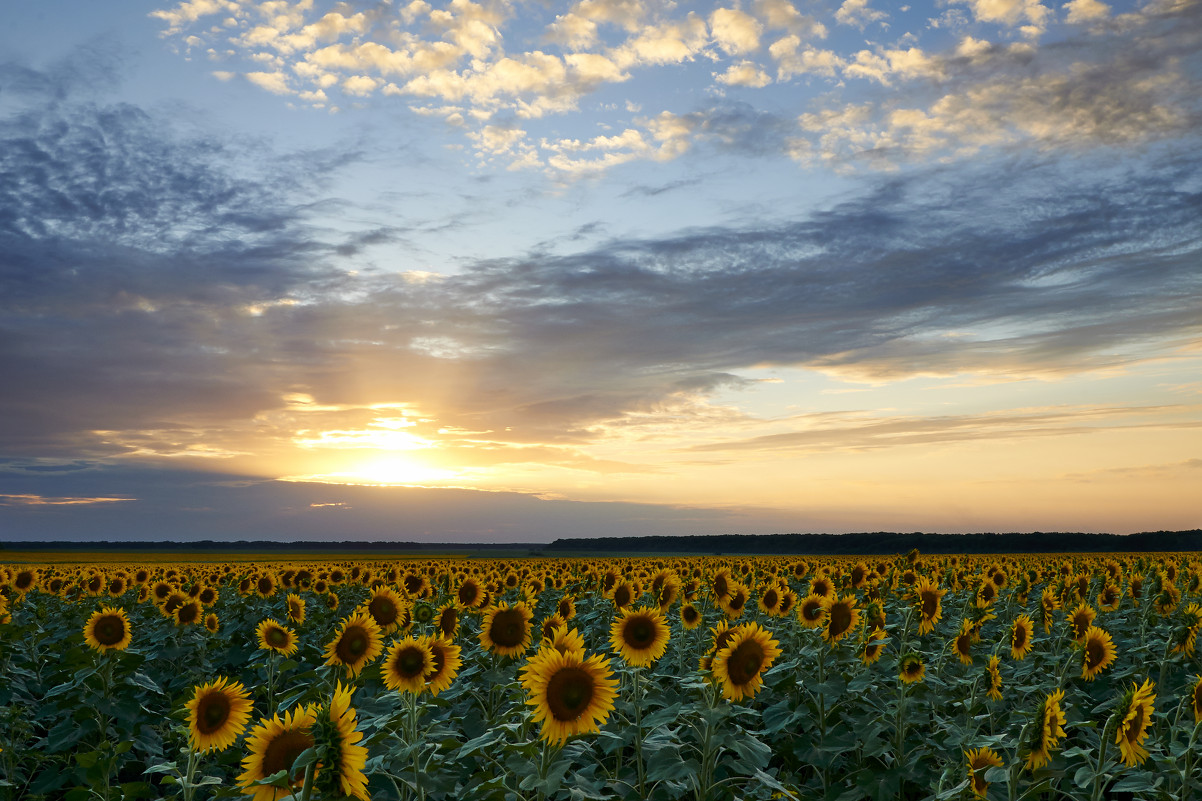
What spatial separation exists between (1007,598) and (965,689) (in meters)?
5.50

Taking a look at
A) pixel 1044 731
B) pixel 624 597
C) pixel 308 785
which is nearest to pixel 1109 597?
pixel 624 597

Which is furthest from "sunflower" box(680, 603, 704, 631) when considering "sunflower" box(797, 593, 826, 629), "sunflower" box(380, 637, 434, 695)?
"sunflower" box(380, 637, 434, 695)

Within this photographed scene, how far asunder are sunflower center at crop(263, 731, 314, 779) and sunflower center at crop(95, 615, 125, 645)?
23.1 feet

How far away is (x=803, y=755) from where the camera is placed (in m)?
7.29

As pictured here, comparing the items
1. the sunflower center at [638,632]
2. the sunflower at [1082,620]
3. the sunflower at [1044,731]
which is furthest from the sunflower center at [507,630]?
the sunflower at [1082,620]

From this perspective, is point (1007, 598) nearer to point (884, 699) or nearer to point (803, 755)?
→ point (884, 699)

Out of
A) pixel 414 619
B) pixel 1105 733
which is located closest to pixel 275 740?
pixel 1105 733

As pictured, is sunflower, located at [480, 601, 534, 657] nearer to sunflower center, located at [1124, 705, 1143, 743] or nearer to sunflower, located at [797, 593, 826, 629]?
sunflower, located at [797, 593, 826, 629]

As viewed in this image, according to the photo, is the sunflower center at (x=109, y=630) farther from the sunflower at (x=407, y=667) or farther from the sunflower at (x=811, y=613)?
the sunflower at (x=811, y=613)

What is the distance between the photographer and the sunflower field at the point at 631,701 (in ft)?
16.0

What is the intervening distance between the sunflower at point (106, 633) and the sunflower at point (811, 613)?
8252mm

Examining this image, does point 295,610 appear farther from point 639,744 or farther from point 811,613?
point 639,744

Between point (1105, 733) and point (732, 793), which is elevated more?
point (1105, 733)

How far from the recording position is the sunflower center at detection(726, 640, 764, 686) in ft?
19.3
